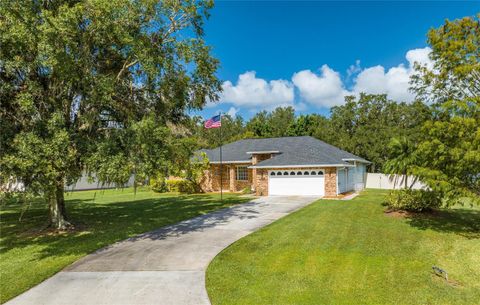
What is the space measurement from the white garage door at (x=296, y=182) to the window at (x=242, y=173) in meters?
4.30

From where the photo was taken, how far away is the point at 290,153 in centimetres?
2472

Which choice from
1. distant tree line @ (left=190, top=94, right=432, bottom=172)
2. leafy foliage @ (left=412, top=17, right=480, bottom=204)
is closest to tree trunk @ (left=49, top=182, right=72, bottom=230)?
leafy foliage @ (left=412, top=17, right=480, bottom=204)

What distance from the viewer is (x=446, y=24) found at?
1169 centimetres

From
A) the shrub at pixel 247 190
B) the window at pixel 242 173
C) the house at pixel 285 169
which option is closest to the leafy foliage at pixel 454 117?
the house at pixel 285 169

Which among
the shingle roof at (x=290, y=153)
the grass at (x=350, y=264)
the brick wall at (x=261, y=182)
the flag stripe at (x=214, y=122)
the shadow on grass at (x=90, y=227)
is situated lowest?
the grass at (x=350, y=264)

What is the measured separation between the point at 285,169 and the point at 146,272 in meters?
16.8

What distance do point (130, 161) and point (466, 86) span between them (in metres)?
12.6

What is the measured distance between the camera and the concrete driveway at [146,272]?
6094mm

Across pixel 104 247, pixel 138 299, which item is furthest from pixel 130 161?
pixel 138 299

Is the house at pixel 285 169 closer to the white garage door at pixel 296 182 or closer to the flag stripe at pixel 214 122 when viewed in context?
the white garage door at pixel 296 182

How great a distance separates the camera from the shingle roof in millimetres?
22656

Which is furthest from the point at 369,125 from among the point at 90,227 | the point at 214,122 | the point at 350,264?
the point at 90,227

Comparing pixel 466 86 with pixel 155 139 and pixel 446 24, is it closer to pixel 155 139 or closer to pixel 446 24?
pixel 446 24

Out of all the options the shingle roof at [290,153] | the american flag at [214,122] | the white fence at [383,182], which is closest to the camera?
the american flag at [214,122]
